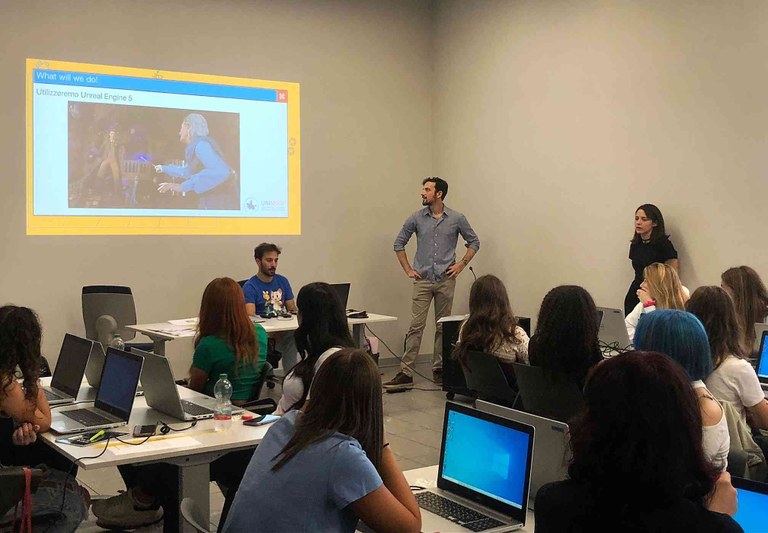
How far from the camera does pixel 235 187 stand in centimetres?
797

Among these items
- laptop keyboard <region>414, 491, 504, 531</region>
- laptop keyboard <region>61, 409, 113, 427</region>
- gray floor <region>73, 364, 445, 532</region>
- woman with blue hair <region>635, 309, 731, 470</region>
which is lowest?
gray floor <region>73, 364, 445, 532</region>

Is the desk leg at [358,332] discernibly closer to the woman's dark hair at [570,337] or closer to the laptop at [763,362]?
the laptop at [763,362]

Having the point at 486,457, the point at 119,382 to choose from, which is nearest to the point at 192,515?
the point at 486,457

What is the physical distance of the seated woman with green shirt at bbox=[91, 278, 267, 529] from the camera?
A: 3957 mm

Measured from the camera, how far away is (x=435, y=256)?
8.20m

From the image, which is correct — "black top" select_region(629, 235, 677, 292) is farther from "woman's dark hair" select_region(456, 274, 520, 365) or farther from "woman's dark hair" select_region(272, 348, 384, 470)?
"woman's dark hair" select_region(272, 348, 384, 470)

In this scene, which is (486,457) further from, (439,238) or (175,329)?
(439,238)

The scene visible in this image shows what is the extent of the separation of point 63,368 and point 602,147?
4.87 m

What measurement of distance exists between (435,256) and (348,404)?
6095 mm

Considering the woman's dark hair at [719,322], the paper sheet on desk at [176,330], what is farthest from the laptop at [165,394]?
the paper sheet on desk at [176,330]

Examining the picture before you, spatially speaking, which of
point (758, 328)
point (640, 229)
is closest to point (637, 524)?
point (758, 328)

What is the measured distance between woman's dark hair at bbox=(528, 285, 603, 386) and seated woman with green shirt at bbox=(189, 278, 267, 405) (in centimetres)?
149

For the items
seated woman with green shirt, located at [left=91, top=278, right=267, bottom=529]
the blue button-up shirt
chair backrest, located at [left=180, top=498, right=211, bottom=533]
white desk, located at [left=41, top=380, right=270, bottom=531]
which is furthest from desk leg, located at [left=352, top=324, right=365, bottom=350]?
chair backrest, located at [left=180, top=498, right=211, bottom=533]

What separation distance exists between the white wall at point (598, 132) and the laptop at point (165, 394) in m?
4.25
